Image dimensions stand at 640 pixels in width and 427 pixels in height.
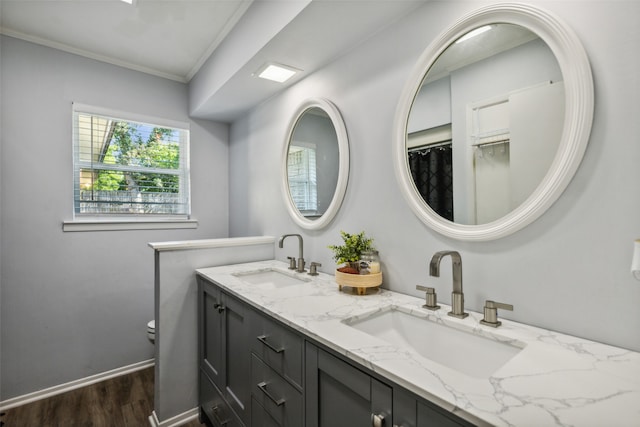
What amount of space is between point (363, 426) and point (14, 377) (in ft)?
9.00

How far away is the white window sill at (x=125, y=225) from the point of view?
2.43 meters

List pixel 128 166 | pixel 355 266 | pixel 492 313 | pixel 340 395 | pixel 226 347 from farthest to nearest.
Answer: pixel 128 166
pixel 226 347
pixel 355 266
pixel 492 313
pixel 340 395

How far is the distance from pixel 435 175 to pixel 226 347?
1418 millimetres

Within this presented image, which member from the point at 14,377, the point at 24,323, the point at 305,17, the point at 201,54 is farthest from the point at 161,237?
the point at 305,17

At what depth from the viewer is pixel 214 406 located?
6.02 feet

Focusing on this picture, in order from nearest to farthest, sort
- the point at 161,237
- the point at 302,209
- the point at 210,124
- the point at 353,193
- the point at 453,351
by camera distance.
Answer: the point at 453,351 < the point at 353,193 < the point at 302,209 < the point at 161,237 < the point at 210,124

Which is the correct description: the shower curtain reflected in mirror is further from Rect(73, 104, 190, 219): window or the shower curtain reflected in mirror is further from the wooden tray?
Rect(73, 104, 190, 219): window

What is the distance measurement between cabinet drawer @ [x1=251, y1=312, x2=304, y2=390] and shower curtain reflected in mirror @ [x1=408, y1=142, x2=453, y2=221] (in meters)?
0.79

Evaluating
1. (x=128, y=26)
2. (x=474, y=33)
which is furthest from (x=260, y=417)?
(x=128, y=26)

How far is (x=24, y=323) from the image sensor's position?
2262mm

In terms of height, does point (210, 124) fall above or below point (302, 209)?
above

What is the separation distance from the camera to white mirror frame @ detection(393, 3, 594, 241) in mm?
948

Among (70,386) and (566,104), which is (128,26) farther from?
(70,386)

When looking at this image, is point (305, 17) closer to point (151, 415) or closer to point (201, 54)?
point (201, 54)
